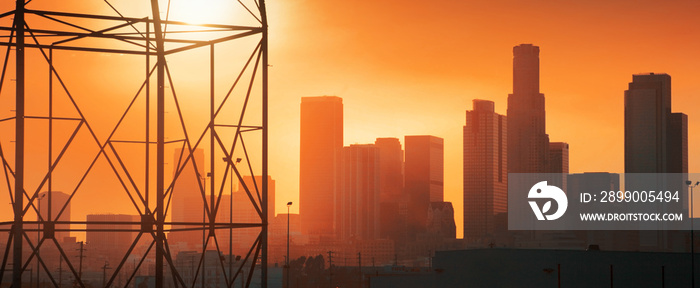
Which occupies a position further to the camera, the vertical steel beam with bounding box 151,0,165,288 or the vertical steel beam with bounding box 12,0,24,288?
the vertical steel beam with bounding box 151,0,165,288

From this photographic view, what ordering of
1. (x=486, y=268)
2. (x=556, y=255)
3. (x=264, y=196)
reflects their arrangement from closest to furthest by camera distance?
1. (x=264, y=196)
2. (x=556, y=255)
3. (x=486, y=268)

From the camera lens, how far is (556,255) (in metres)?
81.9

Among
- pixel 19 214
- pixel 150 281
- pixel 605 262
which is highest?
pixel 19 214

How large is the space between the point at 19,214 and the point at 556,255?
182 feet

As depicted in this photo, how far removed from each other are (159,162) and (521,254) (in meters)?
51.3

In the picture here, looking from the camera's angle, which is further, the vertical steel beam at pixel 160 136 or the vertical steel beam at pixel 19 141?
the vertical steel beam at pixel 160 136

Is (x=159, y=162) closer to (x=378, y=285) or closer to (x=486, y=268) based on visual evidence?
(x=486, y=268)

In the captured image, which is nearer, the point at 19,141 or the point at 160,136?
the point at 19,141

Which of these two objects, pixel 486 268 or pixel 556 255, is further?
pixel 486 268

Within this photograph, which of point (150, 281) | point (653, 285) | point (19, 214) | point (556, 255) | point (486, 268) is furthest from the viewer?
point (150, 281)

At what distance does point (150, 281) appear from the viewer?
7072 inches

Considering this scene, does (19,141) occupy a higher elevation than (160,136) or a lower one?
lower

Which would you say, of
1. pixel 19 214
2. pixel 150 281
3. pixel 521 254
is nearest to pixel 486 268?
pixel 521 254

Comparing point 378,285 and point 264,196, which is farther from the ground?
point 264,196
